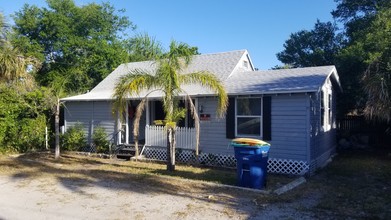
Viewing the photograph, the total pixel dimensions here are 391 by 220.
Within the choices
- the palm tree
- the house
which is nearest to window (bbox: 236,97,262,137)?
the house

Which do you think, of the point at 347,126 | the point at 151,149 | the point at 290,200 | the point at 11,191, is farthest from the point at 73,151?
the point at 347,126

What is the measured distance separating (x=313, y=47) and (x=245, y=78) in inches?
598

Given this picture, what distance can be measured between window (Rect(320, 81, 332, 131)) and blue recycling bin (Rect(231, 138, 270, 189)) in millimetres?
5416

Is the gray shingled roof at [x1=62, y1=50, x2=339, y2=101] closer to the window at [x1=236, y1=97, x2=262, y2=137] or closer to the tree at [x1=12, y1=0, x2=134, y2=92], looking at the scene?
the window at [x1=236, y1=97, x2=262, y2=137]

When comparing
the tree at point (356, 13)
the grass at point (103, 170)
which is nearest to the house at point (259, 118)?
the grass at point (103, 170)

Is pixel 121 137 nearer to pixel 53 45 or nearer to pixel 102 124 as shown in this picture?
pixel 102 124

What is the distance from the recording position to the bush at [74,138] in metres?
16.0

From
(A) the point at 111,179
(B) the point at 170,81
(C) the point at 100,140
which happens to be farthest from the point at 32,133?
(B) the point at 170,81

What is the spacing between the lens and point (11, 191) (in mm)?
8523

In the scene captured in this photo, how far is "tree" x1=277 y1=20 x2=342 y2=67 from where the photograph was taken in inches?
929

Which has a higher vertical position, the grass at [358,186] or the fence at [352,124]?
the fence at [352,124]

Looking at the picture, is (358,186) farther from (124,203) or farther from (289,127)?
(124,203)

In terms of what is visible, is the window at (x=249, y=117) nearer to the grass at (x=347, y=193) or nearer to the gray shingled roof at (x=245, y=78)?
the gray shingled roof at (x=245, y=78)

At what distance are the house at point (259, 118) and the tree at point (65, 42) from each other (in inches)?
469
